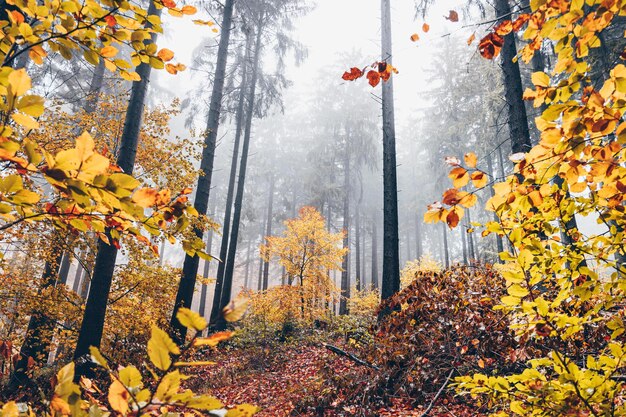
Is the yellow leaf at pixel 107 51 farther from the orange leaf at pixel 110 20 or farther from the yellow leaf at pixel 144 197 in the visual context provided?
the yellow leaf at pixel 144 197

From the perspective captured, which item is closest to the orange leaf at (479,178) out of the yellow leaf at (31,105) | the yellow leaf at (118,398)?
the yellow leaf at (118,398)

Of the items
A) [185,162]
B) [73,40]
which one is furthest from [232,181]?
[73,40]

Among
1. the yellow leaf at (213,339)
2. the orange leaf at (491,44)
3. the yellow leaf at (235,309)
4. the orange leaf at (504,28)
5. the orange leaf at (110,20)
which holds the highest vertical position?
the orange leaf at (504,28)

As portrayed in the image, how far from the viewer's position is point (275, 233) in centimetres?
2986

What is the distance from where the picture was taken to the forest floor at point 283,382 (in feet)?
13.9

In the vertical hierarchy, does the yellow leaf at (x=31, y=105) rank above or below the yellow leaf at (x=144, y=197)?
above

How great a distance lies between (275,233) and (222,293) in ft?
58.5

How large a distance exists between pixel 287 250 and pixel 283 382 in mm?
7985

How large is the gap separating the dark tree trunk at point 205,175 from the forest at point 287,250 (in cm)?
6

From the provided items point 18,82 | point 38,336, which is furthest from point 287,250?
point 18,82

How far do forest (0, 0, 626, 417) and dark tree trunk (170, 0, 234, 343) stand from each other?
0.06 metres

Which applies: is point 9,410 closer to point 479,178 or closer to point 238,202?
point 479,178

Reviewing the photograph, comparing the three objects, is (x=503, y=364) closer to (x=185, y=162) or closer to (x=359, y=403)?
(x=359, y=403)

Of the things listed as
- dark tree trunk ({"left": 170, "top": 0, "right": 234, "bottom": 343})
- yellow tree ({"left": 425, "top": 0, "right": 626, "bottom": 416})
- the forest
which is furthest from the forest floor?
yellow tree ({"left": 425, "top": 0, "right": 626, "bottom": 416})
